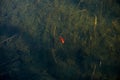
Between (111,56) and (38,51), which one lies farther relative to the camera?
(38,51)

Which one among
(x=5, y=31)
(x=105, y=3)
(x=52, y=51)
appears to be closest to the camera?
(x=105, y=3)

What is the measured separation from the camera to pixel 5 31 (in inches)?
188

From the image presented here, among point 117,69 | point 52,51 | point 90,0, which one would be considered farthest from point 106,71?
point 90,0

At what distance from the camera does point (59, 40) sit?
4.41 m

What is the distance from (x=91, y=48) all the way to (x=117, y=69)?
27.2 inches

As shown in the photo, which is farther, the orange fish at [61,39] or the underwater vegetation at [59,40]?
the orange fish at [61,39]

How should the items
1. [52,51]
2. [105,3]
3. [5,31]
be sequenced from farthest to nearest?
[5,31], [52,51], [105,3]

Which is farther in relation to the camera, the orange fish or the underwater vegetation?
the orange fish

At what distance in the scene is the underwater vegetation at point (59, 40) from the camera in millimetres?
4191

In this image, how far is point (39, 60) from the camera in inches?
180

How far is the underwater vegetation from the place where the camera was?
13.8 feet

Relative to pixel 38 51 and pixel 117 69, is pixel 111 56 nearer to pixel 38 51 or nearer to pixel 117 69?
pixel 117 69

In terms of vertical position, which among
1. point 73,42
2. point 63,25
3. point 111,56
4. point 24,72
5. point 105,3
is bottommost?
point 24,72

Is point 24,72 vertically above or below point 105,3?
below
